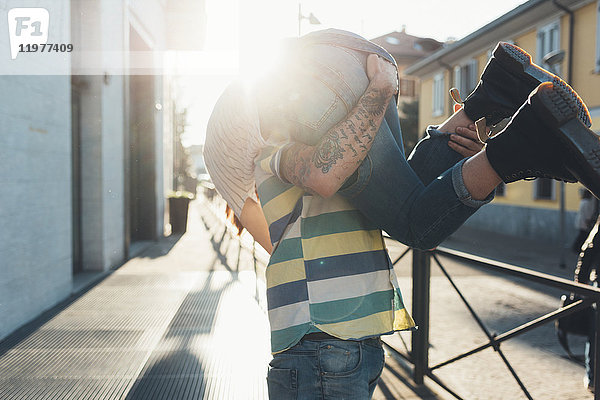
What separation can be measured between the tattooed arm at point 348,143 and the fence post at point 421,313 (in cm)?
268

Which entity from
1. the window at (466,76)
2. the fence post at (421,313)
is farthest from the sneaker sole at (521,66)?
the window at (466,76)

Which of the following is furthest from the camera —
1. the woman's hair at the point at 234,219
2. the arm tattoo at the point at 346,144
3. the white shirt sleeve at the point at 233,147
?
the woman's hair at the point at 234,219

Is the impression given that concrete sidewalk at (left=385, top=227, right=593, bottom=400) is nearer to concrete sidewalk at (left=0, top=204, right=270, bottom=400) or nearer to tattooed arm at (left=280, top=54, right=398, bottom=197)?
concrete sidewalk at (left=0, top=204, right=270, bottom=400)

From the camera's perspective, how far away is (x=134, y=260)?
8.92m

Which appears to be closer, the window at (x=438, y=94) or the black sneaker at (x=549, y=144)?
the black sneaker at (x=549, y=144)

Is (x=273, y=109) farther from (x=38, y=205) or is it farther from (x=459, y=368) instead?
(x=38, y=205)

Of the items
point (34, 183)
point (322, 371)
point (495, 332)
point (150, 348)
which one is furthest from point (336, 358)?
point (34, 183)

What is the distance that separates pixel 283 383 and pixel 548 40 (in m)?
17.3

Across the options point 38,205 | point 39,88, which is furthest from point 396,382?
point 39,88

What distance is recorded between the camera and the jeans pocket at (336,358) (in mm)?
1231

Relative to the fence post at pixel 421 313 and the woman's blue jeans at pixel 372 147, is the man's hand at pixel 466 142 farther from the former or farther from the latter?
the fence post at pixel 421 313

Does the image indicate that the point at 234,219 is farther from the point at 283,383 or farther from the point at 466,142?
the point at 466,142

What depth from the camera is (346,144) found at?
3.69 feet

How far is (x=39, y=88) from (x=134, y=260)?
14.8 feet
